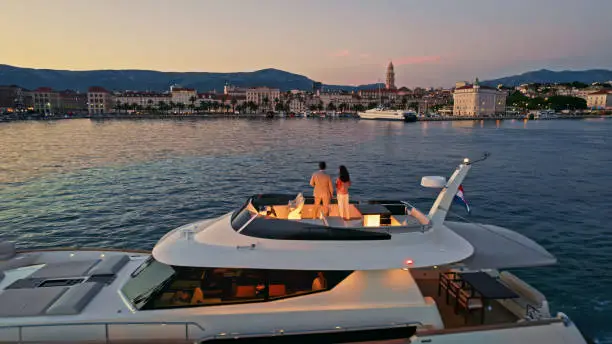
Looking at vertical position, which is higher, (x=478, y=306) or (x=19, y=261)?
(x=19, y=261)

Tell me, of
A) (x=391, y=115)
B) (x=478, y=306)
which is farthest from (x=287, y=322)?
(x=391, y=115)

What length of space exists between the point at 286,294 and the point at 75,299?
3.01 metres

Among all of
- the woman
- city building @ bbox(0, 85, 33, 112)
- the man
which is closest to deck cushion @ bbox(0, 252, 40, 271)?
the man

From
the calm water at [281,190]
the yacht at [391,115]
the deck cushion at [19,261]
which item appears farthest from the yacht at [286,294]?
the yacht at [391,115]

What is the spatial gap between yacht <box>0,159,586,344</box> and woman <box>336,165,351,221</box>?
0.83 meters

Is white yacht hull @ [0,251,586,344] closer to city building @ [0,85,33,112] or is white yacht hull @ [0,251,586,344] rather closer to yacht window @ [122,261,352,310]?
yacht window @ [122,261,352,310]

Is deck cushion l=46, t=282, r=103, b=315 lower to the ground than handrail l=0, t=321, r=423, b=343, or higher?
higher

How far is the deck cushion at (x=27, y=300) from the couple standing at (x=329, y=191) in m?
4.37

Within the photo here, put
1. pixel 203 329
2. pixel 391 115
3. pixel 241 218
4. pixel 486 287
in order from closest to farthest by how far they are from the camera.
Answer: pixel 203 329 < pixel 486 287 < pixel 241 218 < pixel 391 115

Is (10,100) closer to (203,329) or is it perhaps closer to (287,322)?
(203,329)

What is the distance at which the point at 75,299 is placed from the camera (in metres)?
5.43

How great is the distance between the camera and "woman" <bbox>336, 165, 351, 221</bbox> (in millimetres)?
6688

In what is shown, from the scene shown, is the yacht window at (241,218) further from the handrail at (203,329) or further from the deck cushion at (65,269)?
the deck cushion at (65,269)

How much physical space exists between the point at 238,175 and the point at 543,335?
83.9 ft
